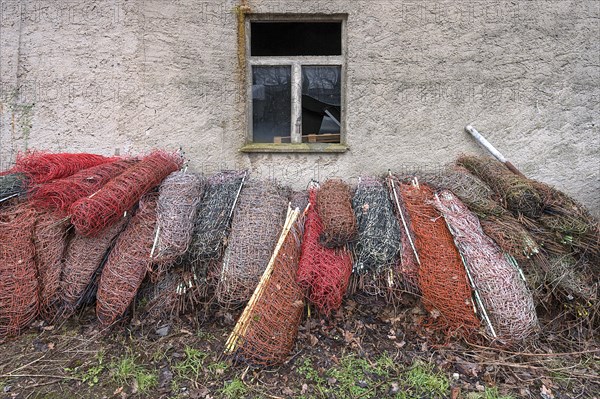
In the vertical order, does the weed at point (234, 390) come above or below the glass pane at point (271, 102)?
below

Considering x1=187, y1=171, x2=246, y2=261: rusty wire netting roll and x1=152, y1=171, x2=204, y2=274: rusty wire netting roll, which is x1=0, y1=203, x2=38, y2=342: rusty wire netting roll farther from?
x1=187, y1=171, x2=246, y2=261: rusty wire netting roll

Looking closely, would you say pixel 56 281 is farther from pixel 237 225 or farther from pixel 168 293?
pixel 237 225

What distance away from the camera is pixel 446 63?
4.81 metres

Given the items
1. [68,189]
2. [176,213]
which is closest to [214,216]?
[176,213]

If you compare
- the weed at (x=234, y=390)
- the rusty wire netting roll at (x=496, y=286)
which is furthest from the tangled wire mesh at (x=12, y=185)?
the rusty wire netting roll at (x=496, y=286)

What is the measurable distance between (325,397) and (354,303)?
985 millimetres

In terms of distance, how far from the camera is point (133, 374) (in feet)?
8.98

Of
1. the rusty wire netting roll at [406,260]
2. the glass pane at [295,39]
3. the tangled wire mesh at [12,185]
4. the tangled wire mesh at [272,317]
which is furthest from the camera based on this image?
the glass pane at [295,39]

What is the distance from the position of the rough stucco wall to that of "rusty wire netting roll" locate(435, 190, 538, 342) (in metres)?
1.88

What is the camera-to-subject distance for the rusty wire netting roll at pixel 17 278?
3123mm

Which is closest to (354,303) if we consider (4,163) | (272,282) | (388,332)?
(388,332)

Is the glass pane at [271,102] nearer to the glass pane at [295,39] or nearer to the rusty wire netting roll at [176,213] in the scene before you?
the glass pane at [295,39]

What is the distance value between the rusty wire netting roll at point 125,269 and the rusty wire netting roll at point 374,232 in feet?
6.32

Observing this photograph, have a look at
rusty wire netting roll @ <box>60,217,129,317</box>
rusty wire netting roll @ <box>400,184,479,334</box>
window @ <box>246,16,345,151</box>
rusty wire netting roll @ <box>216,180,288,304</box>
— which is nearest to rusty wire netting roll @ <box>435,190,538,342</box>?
rusty wire netting roll @ <box>400,184,479,334</box>
